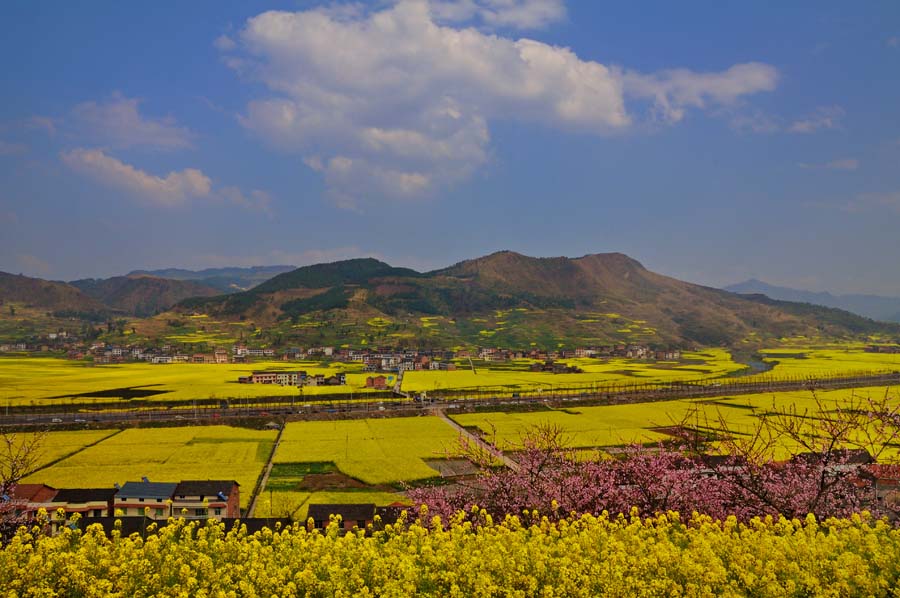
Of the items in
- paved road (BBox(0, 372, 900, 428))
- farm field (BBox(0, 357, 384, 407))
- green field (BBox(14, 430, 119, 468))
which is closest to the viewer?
green field (BBox(14, 430, 119, 468))

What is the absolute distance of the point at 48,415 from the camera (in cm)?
7412

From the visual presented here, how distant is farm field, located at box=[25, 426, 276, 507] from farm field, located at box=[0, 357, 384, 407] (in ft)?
84.4

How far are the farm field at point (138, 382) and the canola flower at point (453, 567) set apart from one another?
84109 millimetres

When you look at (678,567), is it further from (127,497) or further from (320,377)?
(320,377)

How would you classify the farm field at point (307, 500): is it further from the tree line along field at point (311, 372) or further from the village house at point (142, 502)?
the tree line along field at point (311, 372)

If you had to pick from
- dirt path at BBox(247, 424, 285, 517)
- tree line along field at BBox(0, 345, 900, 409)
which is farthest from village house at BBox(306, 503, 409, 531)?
tree line along field at BBox(0, 345, 900, 409)

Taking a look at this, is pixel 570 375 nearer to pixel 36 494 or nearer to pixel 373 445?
pixel 373 445

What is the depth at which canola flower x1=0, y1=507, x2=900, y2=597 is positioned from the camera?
10312mm

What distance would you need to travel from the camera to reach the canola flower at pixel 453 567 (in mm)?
10312

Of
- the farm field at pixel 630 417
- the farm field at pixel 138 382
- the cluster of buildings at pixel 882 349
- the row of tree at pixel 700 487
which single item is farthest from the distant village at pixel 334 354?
the row of tree at pixel 700 487

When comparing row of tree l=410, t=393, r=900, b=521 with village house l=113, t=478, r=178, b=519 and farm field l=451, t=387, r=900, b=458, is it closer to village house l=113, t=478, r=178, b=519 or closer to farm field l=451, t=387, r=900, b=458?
village house l=113, t=478, r=178, b=519

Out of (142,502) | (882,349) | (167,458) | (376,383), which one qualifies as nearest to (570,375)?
(376,383)

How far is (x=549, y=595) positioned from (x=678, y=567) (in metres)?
2.72

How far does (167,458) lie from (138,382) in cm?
6033
